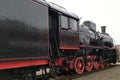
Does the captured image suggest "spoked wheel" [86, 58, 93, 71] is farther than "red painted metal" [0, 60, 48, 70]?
Yes

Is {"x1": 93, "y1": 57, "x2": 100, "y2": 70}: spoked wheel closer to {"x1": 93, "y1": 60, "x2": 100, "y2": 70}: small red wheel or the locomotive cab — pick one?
{"x1": 93, "y1": 60, "x2": 100, "y2": 70}: small red wheel

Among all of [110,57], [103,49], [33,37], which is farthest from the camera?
[110,57]

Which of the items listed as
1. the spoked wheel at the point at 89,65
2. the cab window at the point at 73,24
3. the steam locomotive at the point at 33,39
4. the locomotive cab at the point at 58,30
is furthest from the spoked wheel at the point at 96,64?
the locomotive cab at the point at 58,30

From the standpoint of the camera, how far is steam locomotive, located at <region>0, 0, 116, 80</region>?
5.91 meters

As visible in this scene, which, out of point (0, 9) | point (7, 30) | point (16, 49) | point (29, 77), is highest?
point (0, 9)

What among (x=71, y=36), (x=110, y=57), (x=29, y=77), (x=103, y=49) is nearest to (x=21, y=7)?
(x=29, y=77)

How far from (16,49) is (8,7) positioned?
1158mm

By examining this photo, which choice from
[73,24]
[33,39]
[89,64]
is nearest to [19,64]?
[33,39]

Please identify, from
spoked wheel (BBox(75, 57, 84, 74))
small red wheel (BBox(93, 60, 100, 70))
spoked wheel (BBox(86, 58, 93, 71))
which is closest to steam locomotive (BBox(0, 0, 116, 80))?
spoked wheel (BBox(75, 57, 84, 74))

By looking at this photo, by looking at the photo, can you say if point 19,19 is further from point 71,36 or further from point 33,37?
point 71,36

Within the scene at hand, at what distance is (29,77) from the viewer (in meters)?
7.43

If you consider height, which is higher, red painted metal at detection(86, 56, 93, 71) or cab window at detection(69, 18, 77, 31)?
cab window at detection(69, 18, 77, 31)

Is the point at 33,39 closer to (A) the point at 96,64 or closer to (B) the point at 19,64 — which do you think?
(B) the point at 19,64

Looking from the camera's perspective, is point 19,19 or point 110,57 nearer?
point 19,19
